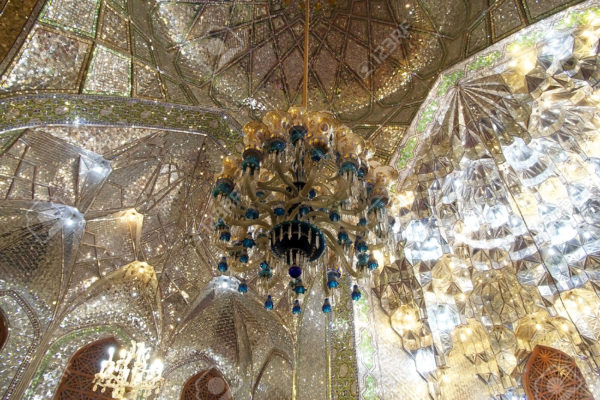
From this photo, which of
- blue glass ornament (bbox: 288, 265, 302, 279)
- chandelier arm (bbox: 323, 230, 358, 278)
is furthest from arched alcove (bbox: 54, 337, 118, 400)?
chandelier arm (bbox: 323, 230, 358, 278)

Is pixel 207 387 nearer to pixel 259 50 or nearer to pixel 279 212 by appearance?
pixel 279 212

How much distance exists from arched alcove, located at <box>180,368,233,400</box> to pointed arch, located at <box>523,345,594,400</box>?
542 cm

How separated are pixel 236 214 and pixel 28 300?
5058 mm

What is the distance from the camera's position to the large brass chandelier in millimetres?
3660

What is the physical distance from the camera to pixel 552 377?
7.25m

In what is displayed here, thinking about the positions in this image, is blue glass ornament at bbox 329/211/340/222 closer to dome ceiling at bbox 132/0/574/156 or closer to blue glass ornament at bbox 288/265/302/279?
blue glass ornament at bbox 288/265/302/279

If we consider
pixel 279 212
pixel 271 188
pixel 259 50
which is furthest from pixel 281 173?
pixel 259 50

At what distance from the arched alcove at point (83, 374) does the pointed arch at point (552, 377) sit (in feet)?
24.2

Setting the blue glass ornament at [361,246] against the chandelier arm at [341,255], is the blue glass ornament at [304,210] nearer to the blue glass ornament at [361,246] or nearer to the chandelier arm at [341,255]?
the chandelier arm at [341,255]

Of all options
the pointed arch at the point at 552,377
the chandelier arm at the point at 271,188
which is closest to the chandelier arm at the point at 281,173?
the chandelier arm at the point at 271,188

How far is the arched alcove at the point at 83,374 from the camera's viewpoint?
6586 mm

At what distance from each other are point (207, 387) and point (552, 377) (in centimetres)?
616

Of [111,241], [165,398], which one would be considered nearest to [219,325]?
[165,398]

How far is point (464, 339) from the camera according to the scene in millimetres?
7848
